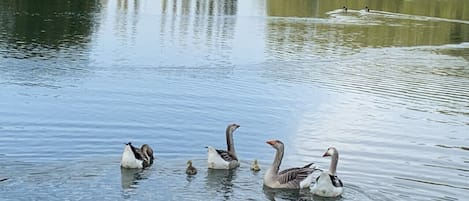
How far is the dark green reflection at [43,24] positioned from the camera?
4084cm

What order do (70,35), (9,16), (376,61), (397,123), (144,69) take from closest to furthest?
(397,123)
(144,69)
(376,61)
(70,35)
(9,16)

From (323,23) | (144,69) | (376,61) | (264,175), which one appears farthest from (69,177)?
(323,23)

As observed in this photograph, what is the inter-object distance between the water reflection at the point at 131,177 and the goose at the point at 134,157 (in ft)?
0.36

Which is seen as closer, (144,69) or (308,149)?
(308,149)

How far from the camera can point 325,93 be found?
30.2 metres

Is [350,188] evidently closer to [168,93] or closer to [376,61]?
[168,93]

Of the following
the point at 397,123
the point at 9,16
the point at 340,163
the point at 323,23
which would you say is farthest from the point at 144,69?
the point at 323,23

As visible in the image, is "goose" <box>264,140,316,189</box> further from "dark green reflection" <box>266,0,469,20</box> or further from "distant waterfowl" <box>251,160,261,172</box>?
"dark green reflection" <box>266,0,469,20</box>

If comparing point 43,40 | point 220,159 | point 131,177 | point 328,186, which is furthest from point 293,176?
point 43,40

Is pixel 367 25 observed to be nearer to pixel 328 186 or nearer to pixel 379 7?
pixel 379 7

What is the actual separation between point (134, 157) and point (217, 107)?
896 centimetres

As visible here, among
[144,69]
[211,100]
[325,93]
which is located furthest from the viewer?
[144,69]

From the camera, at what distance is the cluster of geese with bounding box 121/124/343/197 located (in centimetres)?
1527

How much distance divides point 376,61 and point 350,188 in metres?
27.1
